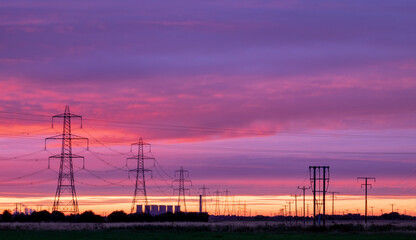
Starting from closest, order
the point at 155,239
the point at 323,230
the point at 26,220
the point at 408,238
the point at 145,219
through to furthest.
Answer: the point at 155,239 < the point at 408,238 < the point at 323,230 < the point at 26,220 < the point at 145,219

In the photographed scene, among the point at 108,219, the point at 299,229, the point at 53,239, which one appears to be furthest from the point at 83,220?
the point at 53,239

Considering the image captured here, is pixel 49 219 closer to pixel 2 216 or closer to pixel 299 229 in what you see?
pixel 2 216

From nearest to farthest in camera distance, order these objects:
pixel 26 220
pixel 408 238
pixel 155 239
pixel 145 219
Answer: pixel 155 239, pixel 408 238, pixel 26 220, pixel 145 219

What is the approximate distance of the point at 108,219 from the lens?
186 m

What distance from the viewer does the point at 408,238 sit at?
90375 mm

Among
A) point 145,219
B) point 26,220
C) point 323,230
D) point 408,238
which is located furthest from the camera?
point 145,219

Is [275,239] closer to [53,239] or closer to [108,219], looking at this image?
[53,239]

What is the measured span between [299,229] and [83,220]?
74.9m

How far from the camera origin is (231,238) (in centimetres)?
8769

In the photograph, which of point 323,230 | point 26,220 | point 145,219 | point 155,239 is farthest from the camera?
point 145,219

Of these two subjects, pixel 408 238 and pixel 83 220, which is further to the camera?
pixel 83 220

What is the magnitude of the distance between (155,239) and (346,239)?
2215 centimetres

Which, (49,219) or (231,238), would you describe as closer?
(231,238)

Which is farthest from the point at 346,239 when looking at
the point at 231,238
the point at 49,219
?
the point at 49,219
